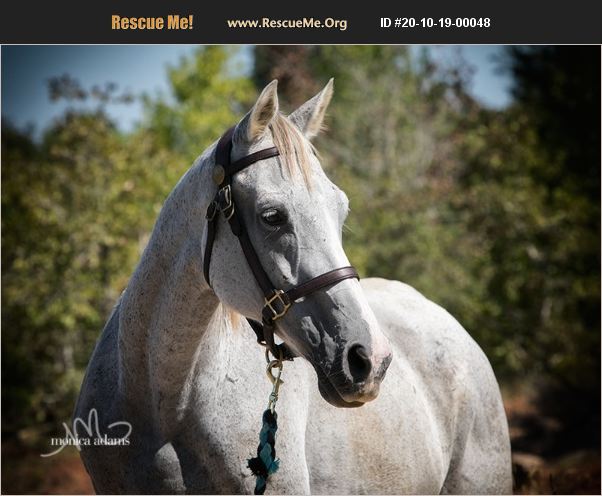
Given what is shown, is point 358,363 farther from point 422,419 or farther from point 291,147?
point 422,419

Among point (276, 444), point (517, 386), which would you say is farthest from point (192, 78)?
point (276, 444)

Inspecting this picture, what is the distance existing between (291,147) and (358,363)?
934 millimetres

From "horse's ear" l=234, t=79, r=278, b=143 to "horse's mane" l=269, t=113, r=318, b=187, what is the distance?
0.14ft

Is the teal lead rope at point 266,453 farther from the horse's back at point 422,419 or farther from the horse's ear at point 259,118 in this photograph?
the horse's ear at point 259,118

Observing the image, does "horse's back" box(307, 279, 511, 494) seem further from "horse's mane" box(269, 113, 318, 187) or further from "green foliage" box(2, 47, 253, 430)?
"green foliage" box(2, 47, 253, 430)

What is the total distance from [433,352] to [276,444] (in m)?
1.61

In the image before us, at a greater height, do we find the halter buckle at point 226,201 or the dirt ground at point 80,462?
the halter buckle at point 226,201

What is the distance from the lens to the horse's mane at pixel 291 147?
277 cm

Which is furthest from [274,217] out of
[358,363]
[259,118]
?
[358,363]

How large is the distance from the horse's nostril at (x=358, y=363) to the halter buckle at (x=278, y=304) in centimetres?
32

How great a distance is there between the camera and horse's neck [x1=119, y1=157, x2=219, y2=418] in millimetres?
2992
